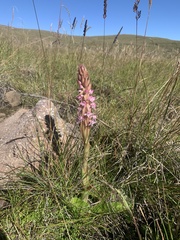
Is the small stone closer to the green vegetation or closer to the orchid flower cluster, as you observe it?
the green vegetation

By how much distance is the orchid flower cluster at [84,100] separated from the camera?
146 cm

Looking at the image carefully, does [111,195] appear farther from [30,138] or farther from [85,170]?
[30,138]

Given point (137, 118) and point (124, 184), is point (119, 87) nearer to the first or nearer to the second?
point (137, 118)

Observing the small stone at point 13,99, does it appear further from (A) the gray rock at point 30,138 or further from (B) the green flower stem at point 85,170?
(B) the green flower stem at point 85,170

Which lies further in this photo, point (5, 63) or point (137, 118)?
point (5, 63)

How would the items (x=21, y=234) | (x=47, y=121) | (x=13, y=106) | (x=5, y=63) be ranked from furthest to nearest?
1. (x=5, y=63)
2. (x=13, y=106)
3. (x=47, y=121)
4. (x=21, y=234)

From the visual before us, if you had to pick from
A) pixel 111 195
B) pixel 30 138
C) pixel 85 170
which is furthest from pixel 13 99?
pixel 111 195

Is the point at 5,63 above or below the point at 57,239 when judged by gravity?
above

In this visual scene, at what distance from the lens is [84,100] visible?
4.98 feet

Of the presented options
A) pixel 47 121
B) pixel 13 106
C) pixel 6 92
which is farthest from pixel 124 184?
pixel 6 92

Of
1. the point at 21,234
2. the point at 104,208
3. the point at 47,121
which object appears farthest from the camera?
the point at 47,121

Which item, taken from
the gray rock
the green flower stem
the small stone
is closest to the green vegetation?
the green flower stem

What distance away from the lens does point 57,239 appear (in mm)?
1448

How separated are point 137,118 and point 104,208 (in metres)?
0.93
